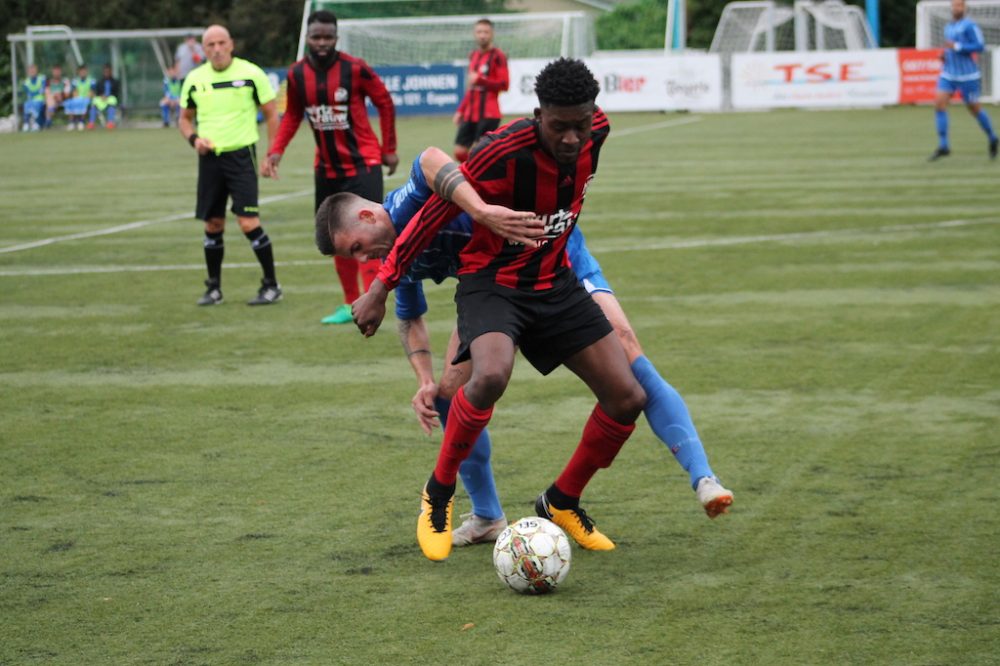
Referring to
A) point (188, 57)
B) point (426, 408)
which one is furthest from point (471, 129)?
point (188, 57)

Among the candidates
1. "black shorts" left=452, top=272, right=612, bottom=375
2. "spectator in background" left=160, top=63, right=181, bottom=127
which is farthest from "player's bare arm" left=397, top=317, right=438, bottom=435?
"spectator in background" left=160, top=63, right=181, bottom=127

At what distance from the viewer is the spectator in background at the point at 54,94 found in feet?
136

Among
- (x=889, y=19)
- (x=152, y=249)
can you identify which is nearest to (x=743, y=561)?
(x=152, y=249)

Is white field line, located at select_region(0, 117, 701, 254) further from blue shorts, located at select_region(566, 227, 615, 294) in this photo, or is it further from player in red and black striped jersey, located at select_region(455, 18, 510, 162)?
blue shorts, located at select_region(566, 227, 615, 294)

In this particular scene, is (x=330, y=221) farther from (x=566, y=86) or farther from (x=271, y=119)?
(x=271, y=119)

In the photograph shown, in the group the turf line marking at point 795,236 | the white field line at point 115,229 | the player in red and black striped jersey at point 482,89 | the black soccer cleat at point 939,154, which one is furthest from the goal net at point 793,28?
the turf line marking at point 795,236

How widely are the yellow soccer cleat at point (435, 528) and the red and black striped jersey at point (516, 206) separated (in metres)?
0.87

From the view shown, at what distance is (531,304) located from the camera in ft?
17.5

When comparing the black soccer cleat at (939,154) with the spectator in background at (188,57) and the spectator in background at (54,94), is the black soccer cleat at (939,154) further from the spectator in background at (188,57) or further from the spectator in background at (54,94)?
the spectator in background at (54,94)

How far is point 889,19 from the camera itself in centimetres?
5191

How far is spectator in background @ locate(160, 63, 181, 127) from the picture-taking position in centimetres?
4100

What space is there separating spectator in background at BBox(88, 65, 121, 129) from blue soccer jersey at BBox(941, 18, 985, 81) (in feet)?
86.1

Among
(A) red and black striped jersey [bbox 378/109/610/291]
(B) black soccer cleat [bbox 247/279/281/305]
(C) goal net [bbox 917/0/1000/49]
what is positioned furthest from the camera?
(C) goal net [bbox 917/0/1000/49]

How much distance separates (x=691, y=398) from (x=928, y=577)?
9.91ft
